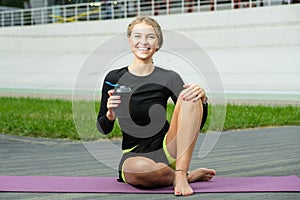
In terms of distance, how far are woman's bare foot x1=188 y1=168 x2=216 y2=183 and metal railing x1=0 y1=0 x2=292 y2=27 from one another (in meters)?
14.2

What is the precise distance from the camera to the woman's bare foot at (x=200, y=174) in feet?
12.6

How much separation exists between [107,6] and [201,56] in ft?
64.4

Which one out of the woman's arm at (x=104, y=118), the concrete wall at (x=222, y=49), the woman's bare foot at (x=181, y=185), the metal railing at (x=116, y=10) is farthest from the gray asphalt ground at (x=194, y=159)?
the metal railing at (x=116, y=10)

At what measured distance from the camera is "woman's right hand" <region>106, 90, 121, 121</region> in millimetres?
3435

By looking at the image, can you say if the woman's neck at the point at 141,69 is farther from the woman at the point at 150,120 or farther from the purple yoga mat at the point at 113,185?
the purple yoga mat at the point at 113,185

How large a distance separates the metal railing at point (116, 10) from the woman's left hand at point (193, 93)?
572 inches

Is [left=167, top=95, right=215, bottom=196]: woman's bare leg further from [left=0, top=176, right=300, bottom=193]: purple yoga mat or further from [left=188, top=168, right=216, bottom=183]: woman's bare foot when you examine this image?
[left=188, top=168, right=216, bottom=183]: woman's bare foot

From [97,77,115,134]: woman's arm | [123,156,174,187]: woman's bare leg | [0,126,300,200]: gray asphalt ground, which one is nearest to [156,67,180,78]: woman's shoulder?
[97,77,115,134]: woman's arm

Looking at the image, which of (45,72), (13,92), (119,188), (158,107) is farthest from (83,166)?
(45,72)

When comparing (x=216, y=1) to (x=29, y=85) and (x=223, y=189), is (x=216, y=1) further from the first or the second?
(x=223, y=189)

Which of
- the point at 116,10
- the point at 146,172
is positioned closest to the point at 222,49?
the point at 116,10

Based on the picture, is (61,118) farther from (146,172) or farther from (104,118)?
(146,172)

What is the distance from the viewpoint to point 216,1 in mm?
19562

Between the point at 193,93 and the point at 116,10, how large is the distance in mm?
19054
